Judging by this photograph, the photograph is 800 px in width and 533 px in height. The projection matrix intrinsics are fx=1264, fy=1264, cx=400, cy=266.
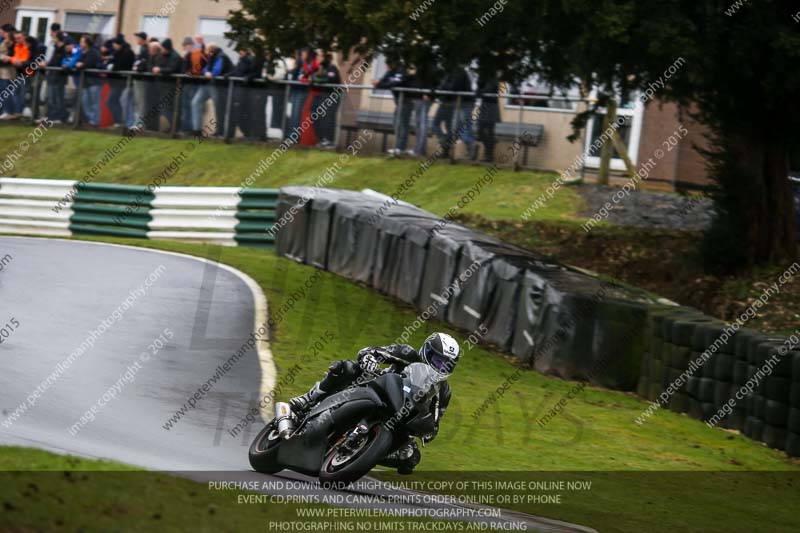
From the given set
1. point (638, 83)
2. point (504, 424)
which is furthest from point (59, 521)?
point (638, 83)

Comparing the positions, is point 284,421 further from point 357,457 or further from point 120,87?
point 120,87

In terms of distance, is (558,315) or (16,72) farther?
(16,72)

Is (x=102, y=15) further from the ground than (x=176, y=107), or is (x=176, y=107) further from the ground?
(x=102, y=15)

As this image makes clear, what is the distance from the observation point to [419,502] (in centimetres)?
863

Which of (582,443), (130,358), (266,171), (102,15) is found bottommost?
(582,443)

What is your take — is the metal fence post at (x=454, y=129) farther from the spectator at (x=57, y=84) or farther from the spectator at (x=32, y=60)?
the spectator at (x=32, y=60)

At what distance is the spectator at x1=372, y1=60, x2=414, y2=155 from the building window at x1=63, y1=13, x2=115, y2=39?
1465 centimetres

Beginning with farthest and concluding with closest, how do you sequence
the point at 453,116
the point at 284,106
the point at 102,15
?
the point at 102,15 < the point at 284,106 < the point at 453,116

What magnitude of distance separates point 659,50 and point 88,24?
1044 inches

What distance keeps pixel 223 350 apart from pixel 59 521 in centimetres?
817

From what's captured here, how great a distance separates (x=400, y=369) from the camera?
899 cm

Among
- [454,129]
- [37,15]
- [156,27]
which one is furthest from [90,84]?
[454,129]

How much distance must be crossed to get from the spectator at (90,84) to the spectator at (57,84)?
20.9 inches

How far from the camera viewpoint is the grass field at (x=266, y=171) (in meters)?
24.9
